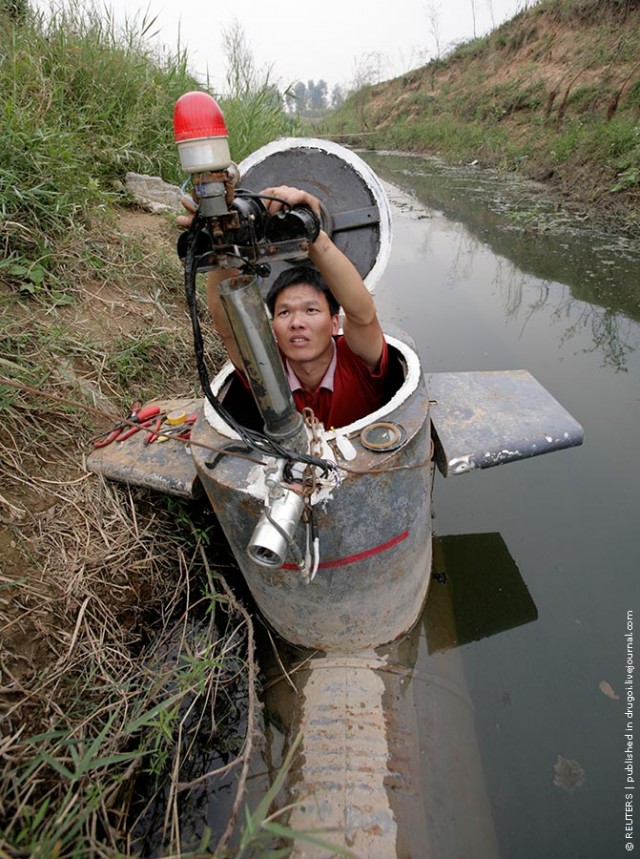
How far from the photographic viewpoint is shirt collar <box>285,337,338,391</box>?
6.31 ft

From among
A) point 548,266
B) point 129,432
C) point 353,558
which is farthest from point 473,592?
point 548,266

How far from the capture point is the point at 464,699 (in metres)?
1.77

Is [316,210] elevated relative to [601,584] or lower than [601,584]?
elevated

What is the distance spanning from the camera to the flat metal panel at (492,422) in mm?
1953

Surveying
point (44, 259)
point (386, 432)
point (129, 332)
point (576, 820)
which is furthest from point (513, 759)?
point (44, 259)

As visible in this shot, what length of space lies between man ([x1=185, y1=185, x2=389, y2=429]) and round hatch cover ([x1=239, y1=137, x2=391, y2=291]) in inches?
10.9

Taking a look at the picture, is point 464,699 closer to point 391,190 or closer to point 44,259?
point 44,259

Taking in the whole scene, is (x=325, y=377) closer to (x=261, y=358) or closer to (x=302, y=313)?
(x=302, y=313)

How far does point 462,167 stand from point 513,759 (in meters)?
13.5

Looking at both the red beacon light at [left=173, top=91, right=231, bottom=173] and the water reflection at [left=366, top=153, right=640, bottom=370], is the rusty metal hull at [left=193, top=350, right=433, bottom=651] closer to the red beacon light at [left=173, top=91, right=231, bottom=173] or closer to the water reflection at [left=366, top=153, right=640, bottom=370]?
the red beacon light at [left=173, top=91, right=231, bottom=173]

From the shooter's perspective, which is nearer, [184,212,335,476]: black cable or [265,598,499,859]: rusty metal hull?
[184,212,335,476]: black cable

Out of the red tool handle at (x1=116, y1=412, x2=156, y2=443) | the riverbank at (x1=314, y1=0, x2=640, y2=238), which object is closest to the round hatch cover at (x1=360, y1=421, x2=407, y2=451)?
the red tool handle at (x1=116, y1=412, x2=156, y2=443)

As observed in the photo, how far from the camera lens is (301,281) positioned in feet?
5.75

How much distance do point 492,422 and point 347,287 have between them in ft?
3.14
